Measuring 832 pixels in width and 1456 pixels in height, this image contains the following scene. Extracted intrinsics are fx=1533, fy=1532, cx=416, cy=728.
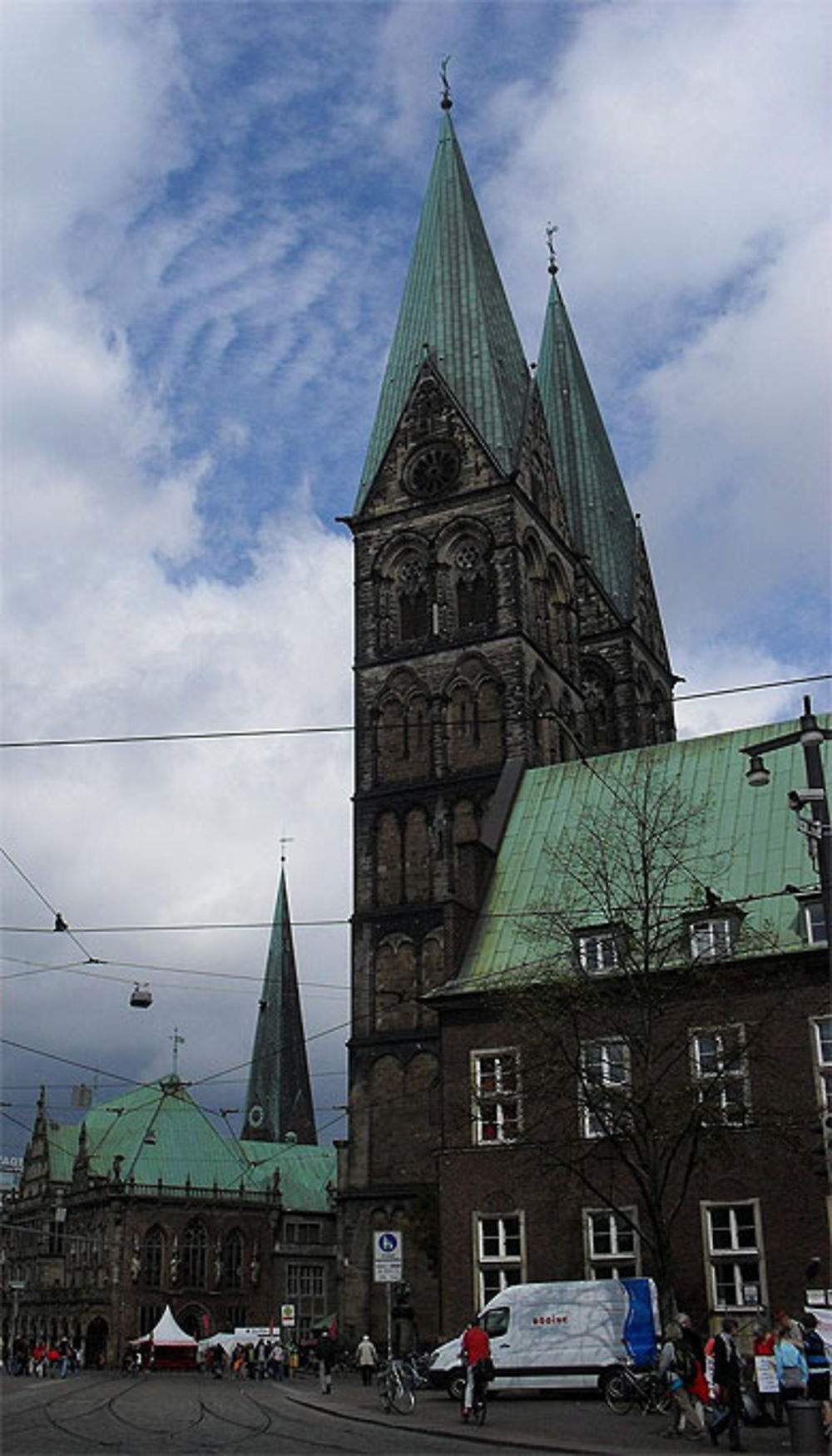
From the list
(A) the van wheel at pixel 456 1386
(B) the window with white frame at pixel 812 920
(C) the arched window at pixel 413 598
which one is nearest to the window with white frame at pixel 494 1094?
(A) the van wheel at pixel 456 1386

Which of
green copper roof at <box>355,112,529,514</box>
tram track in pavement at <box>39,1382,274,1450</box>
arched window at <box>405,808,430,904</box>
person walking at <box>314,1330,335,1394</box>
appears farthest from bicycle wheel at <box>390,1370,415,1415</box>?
green copper roof at <box>355,112,529,514</box>

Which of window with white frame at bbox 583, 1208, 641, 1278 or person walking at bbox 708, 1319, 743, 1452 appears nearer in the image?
person walking at bbox 708, 1319, 743, 1452

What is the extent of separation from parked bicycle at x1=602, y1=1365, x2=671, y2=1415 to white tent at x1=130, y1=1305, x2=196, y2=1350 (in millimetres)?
44762

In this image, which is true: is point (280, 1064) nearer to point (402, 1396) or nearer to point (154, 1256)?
point (154, 1256)

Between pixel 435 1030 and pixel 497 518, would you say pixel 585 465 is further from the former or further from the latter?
pixel 435 1030

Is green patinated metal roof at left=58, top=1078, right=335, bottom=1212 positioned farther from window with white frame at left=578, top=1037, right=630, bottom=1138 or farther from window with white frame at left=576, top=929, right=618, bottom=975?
window with white frame at left=578, top=1037, right=630, bottom=1138

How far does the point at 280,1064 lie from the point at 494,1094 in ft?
259

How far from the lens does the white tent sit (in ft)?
217

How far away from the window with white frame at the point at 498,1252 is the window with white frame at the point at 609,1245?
5.28 ft

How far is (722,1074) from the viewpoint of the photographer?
1078 inches

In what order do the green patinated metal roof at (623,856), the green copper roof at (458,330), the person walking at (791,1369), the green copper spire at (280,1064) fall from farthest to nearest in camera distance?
1. the green copper spire at (280,1064)
2. the green copper roof at (458,330)
3. the green patinated metal roof at (623,856)
4. the person walking at (791,1369)

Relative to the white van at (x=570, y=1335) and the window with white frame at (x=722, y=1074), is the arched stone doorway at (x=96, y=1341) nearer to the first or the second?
the window with white frame at (x=722, y=1074)

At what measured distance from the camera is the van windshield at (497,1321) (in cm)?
2892

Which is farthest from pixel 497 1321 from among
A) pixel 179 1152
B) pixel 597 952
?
pixel 179 1152
